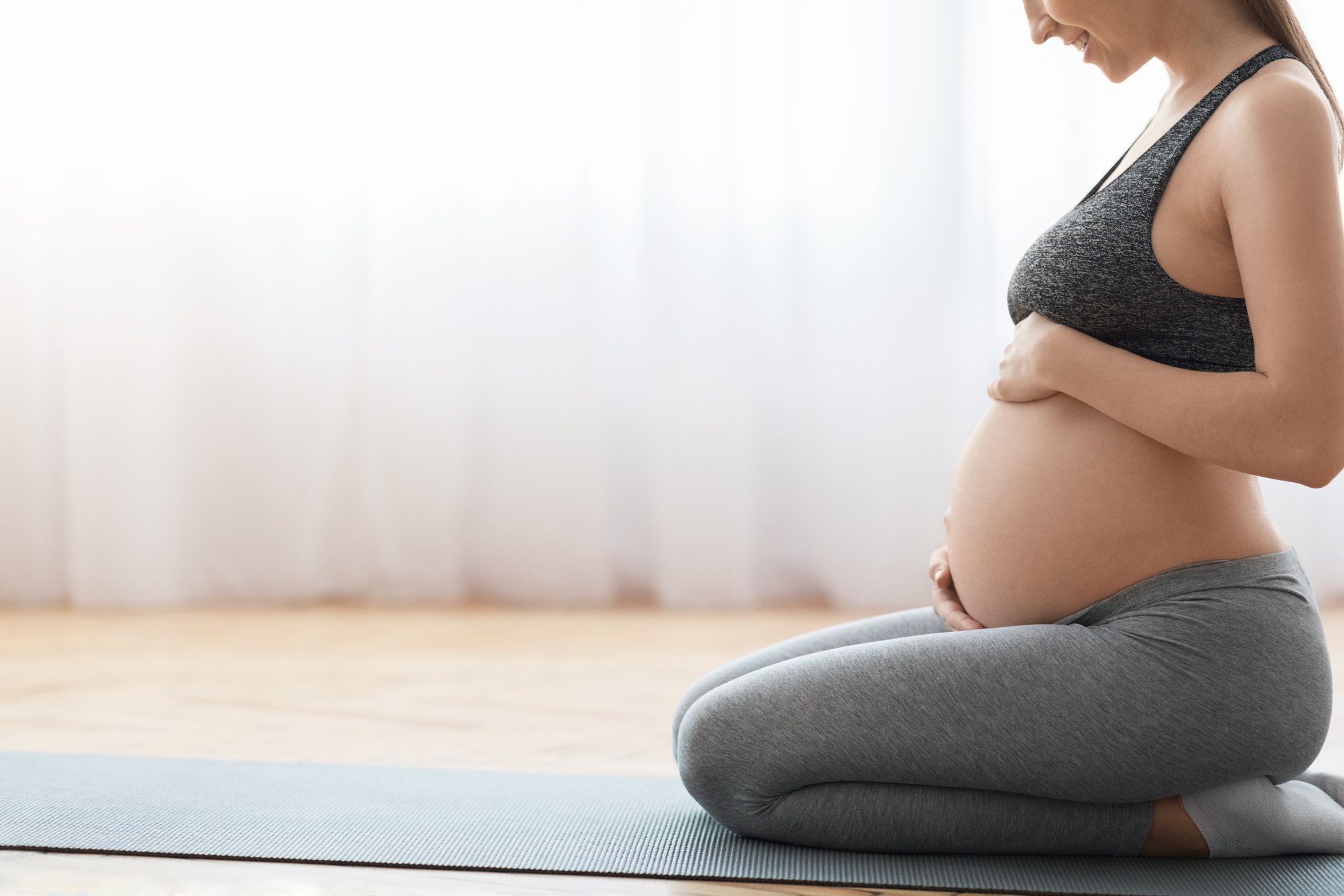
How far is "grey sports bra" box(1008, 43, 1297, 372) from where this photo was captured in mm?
941

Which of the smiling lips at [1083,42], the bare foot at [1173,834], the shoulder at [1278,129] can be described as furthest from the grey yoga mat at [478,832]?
the smiling lips at [1083,42]

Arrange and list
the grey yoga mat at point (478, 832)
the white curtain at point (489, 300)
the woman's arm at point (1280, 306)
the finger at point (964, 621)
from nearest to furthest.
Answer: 1. the woman's arm at point (1280, 306)
2. the grey yoga mat at point (478, 832)
3. the finger at point (964, 621)
4. the white curtain at point (489, 300)

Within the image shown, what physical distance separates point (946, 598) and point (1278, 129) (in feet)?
1.66

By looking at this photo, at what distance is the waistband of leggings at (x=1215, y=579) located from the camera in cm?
94

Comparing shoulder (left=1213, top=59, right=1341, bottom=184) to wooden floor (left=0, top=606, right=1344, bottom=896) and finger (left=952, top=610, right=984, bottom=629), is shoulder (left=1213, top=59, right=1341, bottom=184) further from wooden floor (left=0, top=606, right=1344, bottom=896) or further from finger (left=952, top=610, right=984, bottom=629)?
wooden floor (left=0, top=606, right=1344, bottom=896)

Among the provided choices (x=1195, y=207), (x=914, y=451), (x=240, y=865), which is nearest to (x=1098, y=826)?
(x=1195, y=207)

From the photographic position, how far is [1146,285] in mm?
946

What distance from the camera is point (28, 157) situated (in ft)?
8.97

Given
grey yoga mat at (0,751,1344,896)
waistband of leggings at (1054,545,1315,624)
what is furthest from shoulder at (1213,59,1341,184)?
grey yoga mat at (0,751,1344,896)

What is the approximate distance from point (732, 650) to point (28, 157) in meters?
2.01

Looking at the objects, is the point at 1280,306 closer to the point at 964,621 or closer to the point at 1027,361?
the point at 1027,361

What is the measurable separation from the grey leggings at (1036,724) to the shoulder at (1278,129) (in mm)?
317

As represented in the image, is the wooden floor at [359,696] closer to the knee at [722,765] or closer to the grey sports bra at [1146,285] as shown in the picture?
the knee at [722,765]

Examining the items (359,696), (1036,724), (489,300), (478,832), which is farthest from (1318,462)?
(489,300)
